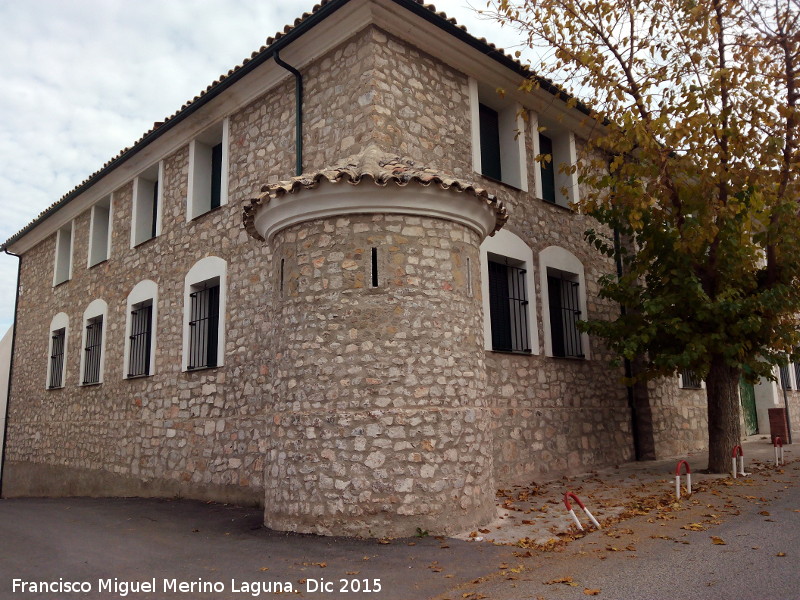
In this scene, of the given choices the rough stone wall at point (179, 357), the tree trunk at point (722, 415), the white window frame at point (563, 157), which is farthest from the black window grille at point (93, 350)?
the tree trunk at point (722, 415)

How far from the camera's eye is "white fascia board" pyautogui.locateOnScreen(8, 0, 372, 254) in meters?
8.90

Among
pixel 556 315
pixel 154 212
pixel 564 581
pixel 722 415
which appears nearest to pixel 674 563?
pixel 564 581

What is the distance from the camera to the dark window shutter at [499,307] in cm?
1003

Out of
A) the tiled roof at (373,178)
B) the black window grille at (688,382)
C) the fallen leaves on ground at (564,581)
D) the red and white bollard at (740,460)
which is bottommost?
the fallen leaves on ground at (564,581)

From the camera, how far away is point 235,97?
427 inches

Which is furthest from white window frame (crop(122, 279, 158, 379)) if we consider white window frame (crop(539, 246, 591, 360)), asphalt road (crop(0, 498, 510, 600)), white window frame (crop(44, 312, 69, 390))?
white window frame (crop(539, 246, 591, 360))

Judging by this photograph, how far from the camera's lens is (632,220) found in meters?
8.83

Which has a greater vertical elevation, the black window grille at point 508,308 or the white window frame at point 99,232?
the white window frame at point 99,232

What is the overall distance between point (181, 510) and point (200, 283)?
3.80 m

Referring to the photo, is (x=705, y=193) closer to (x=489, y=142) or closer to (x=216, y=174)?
(x=489, y=142)

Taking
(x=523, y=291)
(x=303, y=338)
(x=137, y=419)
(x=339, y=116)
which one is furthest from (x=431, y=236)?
(x=137, y=419)

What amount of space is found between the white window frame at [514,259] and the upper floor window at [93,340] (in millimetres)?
8354

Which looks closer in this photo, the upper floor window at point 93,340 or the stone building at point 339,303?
the stone building at point 339,303

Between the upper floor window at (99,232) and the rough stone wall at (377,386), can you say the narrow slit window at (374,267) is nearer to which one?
the rough stone wall at (377,386)
